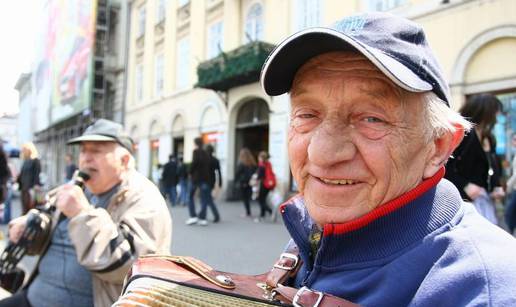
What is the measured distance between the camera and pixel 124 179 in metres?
2.51

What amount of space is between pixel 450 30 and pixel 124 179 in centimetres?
890

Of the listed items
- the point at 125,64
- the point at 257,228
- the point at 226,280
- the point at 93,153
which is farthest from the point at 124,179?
the point at 125,64

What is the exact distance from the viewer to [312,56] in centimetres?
110

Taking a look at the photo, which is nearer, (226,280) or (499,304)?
(499,304)

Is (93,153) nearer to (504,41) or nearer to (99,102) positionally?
(504,41)

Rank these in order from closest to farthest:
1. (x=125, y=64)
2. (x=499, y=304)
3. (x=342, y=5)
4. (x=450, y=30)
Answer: (x=499, y=304) < (x=450, y=30) < (x=342, y=5) < (x=125, y=64)

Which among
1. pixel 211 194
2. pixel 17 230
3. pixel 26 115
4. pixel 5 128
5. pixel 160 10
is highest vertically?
pixel 160 10

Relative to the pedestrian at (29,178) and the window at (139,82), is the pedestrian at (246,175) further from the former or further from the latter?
the window at (139,82)

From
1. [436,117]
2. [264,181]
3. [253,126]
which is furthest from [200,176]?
[436,117]

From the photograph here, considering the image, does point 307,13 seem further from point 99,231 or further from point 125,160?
point 99,231

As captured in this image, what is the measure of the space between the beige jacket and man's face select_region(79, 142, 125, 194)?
246 mm

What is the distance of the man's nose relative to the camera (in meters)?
1.02

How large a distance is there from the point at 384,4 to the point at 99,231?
10.4m

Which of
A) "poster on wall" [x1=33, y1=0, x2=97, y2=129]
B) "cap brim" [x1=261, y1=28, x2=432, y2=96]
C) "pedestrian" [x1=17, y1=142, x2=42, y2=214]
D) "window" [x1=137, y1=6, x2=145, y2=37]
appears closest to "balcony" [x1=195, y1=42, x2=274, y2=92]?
"pedestrian" [x1=17, y1=142, x2=42, y2=214]
